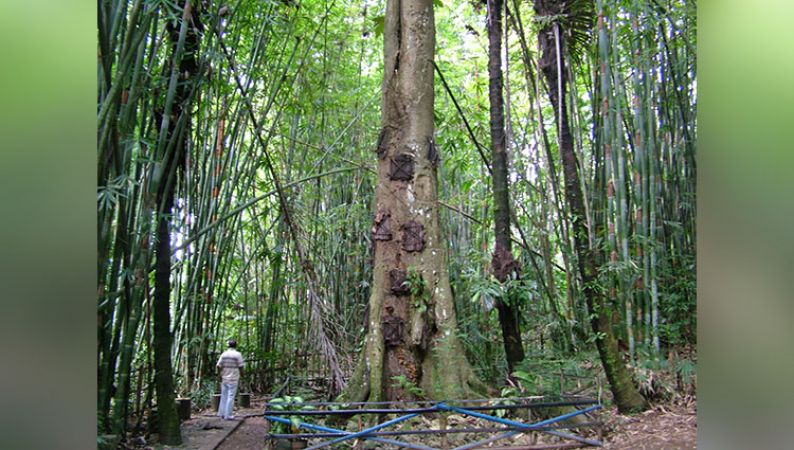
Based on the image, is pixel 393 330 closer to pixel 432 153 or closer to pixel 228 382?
pixel 432 153

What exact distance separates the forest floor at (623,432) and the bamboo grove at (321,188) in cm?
35

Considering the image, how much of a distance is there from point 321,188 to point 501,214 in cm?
252

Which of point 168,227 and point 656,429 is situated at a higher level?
point 168,227

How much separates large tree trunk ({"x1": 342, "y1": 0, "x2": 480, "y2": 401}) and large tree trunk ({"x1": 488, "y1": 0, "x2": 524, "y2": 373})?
1.03ft

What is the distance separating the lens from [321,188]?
5.50 m

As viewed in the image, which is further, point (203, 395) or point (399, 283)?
point (203, 395)

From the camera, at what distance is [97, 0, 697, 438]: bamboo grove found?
2703 mm

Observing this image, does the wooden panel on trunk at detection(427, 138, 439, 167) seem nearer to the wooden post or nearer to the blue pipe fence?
the blue pipe fence

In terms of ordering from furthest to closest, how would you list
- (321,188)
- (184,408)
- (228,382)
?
(321,188) → (228,382) → (184,408)

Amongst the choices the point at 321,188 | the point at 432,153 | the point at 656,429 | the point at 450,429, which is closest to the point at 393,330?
the point at 450,429
